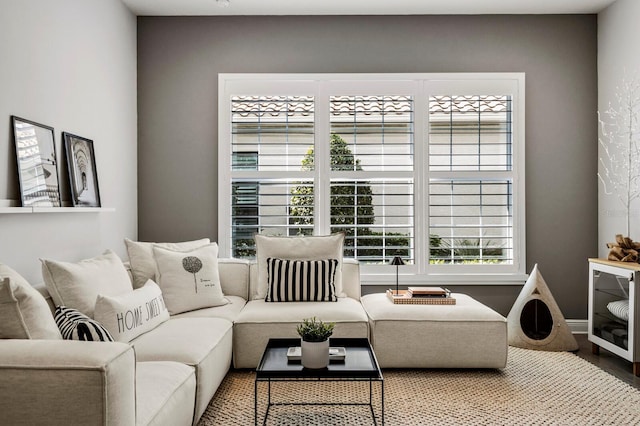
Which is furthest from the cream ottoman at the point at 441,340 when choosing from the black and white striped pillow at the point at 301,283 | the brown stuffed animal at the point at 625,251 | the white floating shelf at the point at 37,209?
the white floating shelf at the point at 37,209

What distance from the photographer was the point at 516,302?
4113 millimetres

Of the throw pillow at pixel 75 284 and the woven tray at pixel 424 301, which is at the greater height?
the throw pillow at pixel 75 284

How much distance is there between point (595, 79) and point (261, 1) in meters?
2.93

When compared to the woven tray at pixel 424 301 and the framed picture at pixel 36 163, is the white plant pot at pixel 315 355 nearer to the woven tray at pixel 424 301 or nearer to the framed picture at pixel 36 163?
the woven tray at pixel 424 301

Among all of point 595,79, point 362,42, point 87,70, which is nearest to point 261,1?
point 362,42

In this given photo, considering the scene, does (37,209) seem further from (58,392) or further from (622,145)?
(622,145)

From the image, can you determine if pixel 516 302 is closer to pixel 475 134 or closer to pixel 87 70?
pixel 475 134

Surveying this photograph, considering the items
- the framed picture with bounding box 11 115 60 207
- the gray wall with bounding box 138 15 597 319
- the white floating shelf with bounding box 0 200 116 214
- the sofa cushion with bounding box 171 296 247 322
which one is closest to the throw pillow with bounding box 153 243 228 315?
the sofa cushion with bounding box 171 296 247 322

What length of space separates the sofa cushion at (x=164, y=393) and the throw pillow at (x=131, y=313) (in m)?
0.27

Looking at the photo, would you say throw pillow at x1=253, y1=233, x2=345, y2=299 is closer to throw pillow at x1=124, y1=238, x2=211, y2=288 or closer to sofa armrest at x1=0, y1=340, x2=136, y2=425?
throw pillow at x1=124, y1=238, x2=211, y2=288

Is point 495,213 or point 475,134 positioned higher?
point 475,134

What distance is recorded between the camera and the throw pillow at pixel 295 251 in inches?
151

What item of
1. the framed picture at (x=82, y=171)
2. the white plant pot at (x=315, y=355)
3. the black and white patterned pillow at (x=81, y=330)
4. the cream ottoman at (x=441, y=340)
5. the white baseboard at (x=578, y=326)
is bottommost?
the white baseboard at (x=578, y=326)

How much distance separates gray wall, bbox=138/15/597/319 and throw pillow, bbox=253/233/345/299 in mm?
715
